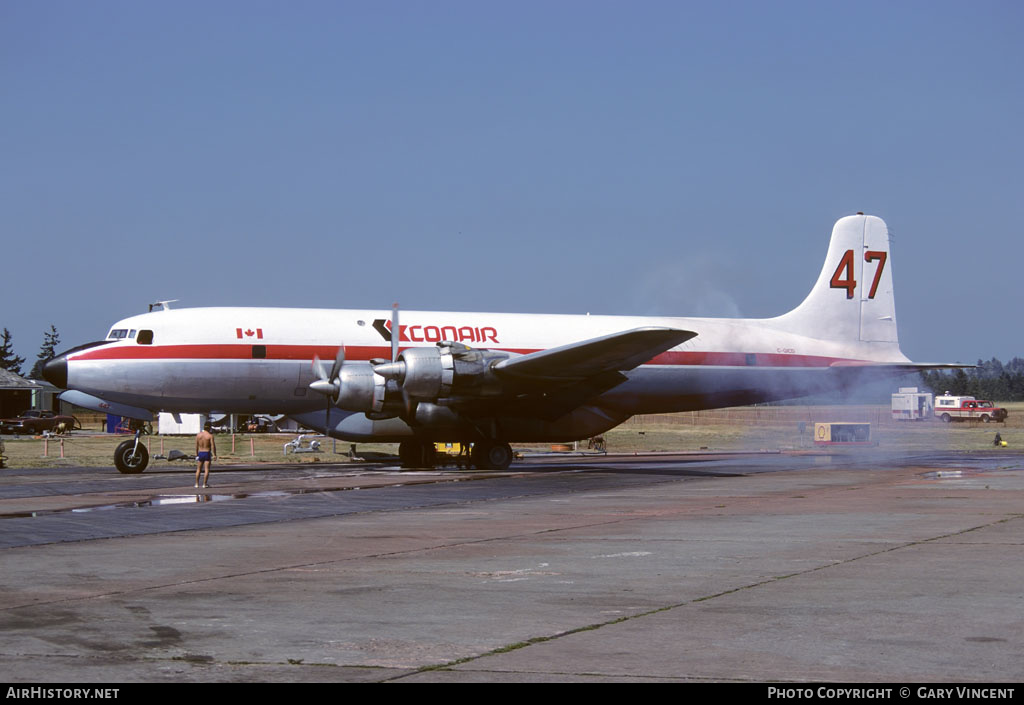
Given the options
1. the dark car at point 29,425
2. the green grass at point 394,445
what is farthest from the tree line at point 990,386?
the dark car at point 29,425

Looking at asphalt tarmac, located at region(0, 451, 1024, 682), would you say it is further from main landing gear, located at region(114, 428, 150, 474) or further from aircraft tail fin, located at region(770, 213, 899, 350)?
aircraft tail fin, located at region(770, 213, 899, 350)

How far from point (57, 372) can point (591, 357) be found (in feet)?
47.3

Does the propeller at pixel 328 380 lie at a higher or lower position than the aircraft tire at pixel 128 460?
higher

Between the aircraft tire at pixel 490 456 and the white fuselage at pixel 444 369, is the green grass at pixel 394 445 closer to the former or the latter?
the white fuselage at pixel 444 369

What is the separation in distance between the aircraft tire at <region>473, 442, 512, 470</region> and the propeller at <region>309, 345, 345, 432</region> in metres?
4.34

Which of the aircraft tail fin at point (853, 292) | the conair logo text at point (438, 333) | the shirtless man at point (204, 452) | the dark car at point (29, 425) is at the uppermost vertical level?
the aircraft tail fin at point (853, 292)

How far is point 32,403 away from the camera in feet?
320

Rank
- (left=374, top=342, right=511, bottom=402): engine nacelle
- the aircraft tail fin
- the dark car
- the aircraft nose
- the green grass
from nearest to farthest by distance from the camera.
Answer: (left=374, top=342, right=511, bottom=402): engine nacelle < the aircraft nose < the aircraft tail fin < the green grass < the dark car

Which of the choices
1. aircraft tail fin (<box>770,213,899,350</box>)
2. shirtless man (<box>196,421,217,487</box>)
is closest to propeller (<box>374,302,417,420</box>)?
shirtless man (<box>196,421,217,487</box>)

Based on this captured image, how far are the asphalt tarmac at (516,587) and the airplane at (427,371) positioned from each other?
7.52 metres

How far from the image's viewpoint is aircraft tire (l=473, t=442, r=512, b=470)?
102ft

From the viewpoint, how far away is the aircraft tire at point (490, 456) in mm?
31219

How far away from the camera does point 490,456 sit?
3122cm
